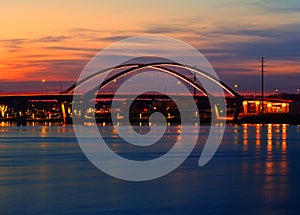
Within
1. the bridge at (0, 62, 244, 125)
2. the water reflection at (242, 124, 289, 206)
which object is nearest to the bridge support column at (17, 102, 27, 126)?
the bridge at (0, 62, 244, 125)

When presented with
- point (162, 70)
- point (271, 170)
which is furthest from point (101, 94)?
point (271, 170)

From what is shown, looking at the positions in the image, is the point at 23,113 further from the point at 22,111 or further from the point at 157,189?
the point at 157,189

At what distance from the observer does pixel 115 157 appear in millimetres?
34875

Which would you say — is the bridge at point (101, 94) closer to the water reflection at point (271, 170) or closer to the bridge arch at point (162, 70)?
the bridge arch at point (162, 70)

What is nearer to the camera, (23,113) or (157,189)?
(157,189)

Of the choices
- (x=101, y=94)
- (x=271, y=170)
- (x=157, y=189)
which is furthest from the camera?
(x=101, y=94)

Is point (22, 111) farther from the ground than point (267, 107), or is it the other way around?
point (267, 107)

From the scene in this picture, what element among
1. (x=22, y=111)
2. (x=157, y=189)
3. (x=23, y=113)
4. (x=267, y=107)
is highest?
(x=267, y=107)

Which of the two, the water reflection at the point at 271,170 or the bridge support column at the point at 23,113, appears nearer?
the water reflection at the point at 271,170

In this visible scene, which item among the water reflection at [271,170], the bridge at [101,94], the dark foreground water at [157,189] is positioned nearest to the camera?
the dark foreground water at [157,189]

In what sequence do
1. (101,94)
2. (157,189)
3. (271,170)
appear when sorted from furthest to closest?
1. (101,94)
2. (271,170)
3. (157,189)

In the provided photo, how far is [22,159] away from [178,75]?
95785 millimetres

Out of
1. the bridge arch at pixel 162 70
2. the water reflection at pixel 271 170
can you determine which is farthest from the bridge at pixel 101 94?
the water reflection at pixel 271 170

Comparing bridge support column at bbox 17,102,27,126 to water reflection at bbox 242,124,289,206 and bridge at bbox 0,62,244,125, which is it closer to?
bridge at bbox 0,62,244,125
